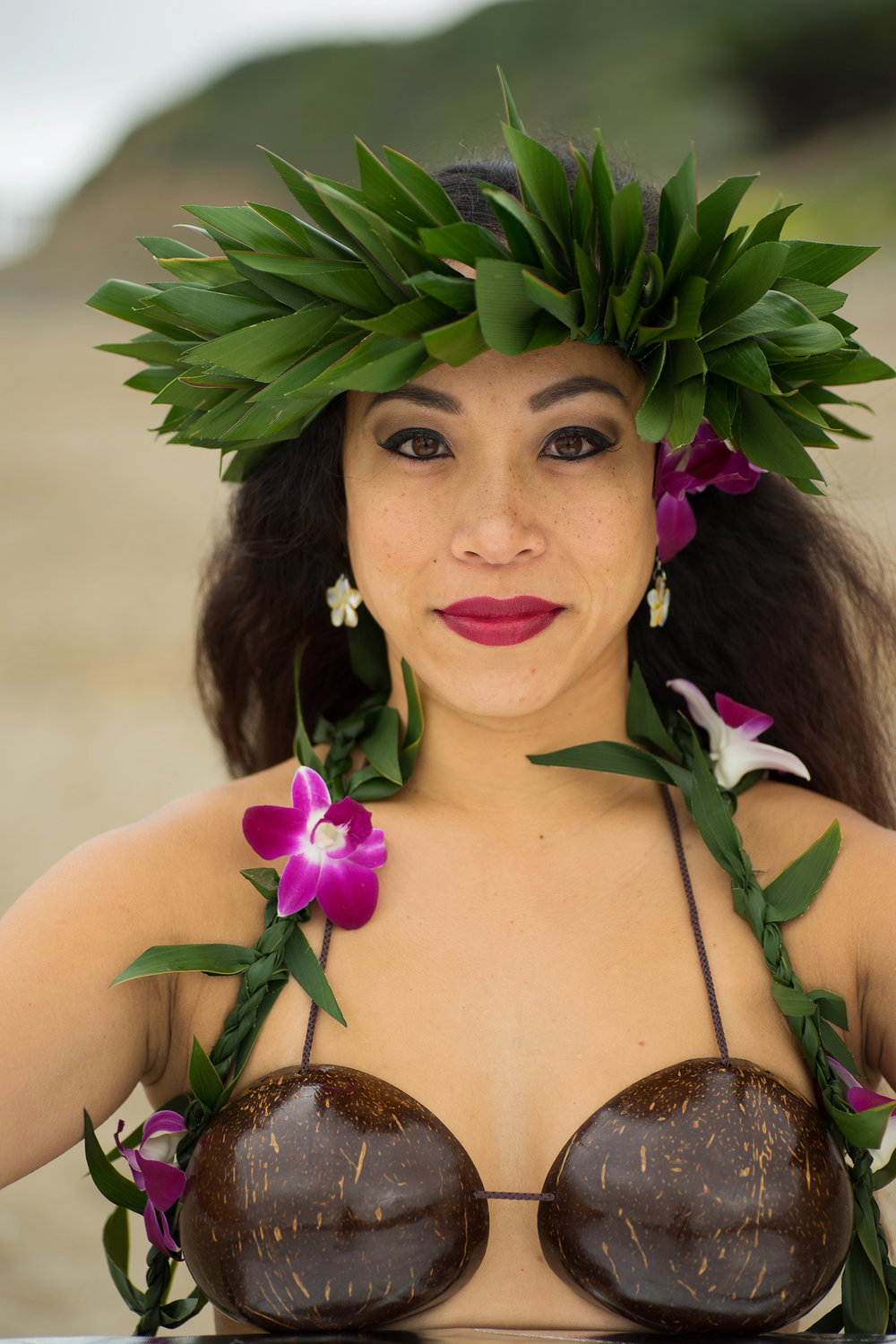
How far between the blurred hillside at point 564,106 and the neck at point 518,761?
13.8 m

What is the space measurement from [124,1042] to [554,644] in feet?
2.56

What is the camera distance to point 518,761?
190 centimetres

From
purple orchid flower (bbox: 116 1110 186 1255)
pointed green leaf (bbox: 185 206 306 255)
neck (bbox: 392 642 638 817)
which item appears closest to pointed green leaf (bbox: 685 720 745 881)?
neck (bbox: 392 642 638 817)

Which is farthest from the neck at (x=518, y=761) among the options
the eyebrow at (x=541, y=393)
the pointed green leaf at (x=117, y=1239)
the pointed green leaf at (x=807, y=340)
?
the pointed green leaf at (x=117, y=1239)

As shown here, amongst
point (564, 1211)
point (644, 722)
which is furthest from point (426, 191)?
point (564, 1211)

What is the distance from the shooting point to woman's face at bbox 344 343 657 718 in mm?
1646

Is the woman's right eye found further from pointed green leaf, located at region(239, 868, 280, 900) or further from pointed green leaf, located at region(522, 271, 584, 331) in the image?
pointed green leaf, located at region(239, 868, 280, 900)

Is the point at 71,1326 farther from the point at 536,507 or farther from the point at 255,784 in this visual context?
the point at 536,507

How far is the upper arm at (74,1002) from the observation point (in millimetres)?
1621

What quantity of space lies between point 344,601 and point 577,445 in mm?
508

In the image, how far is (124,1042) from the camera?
1707 mm

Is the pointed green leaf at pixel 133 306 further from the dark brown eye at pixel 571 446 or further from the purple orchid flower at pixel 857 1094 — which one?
the purple orchid flower at pixel 857 1094

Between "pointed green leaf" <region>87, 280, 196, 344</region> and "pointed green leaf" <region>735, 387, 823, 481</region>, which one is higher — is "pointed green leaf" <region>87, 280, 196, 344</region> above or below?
above

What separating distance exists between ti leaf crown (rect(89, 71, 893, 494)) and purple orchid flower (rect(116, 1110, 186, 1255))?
0.91 metres
